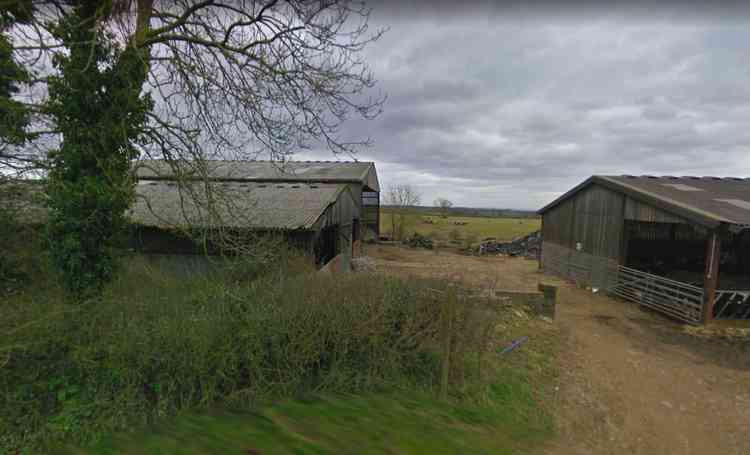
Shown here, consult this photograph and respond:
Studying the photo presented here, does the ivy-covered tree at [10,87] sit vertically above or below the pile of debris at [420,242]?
above

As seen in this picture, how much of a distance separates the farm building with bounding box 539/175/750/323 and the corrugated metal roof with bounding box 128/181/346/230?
1040 centimetres

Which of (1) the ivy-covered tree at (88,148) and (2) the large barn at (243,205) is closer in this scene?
(1) the ivy-covered tree at (88,148)

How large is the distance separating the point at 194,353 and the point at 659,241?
19.5m

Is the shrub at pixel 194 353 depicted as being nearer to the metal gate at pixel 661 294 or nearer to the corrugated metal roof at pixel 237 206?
the corrugated metal roof at pixel 237 206

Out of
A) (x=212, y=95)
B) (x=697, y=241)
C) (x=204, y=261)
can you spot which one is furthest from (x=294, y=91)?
(x=697, y=241)

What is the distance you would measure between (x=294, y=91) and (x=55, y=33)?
9.86ft

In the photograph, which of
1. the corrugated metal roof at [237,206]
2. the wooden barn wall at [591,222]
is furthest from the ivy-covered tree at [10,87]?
the wooden barn wall at [591,222]

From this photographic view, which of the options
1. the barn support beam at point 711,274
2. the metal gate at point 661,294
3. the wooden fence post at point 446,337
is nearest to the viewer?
the wooden fence post at point 446,337

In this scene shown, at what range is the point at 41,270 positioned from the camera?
17.9 ft

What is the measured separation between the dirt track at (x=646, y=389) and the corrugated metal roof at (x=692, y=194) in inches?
124

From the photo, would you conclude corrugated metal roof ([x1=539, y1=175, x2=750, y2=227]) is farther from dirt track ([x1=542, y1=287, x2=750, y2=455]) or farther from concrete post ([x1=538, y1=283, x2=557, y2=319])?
concrete post ([x1=538, y1=283, x2=557, y2=319])

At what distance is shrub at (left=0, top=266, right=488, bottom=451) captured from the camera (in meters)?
3.18

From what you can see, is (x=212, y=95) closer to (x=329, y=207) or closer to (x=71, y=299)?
(x=71, y=299)

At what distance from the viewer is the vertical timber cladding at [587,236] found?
40.0 feet
